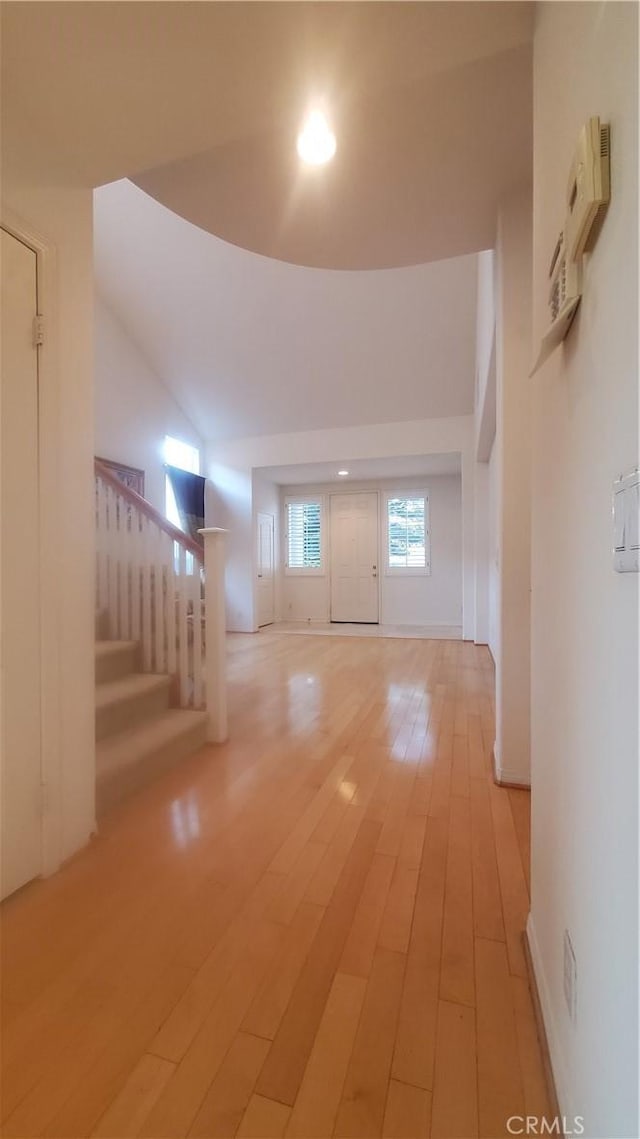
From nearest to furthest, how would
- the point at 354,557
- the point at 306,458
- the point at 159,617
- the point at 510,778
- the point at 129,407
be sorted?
the point at 510,778, the point at 159,617, the point at 129,407, the point at 306,458, the point at 354,557

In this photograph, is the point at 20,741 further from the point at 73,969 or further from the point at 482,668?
the point at 482,668

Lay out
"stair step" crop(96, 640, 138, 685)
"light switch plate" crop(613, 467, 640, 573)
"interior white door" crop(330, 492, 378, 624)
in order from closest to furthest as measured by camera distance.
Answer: "light switch plate" crop(613, 467, 640, 573) < "stair step" crop(96, 640, 138, 685) < "interior white door" crop(330, 492, 378, 624)

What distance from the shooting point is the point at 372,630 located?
709cm

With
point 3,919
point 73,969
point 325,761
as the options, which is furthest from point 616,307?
point 325,761

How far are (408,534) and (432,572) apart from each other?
77 cm

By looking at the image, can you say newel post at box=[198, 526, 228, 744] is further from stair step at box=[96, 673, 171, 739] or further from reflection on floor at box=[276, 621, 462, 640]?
reflection on floor at box=[276, 621, 462, 640]

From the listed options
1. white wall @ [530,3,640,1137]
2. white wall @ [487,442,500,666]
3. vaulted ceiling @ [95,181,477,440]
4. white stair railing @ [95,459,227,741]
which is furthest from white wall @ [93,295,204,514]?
white wall @ [530,3,640,1137]

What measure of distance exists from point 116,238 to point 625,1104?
615 cm

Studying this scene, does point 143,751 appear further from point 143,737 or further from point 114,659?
point 114,659

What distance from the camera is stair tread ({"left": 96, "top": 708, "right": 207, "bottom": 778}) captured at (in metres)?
2.03

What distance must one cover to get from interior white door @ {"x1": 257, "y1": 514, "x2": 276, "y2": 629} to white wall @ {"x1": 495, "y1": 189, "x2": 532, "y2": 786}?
17.4ft

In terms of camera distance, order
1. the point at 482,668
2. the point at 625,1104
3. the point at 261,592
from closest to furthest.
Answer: the point at 625,1104, the point at 482,668, the point at 261,592

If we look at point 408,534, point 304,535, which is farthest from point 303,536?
point 408,534

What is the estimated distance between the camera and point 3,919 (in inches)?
51.6
